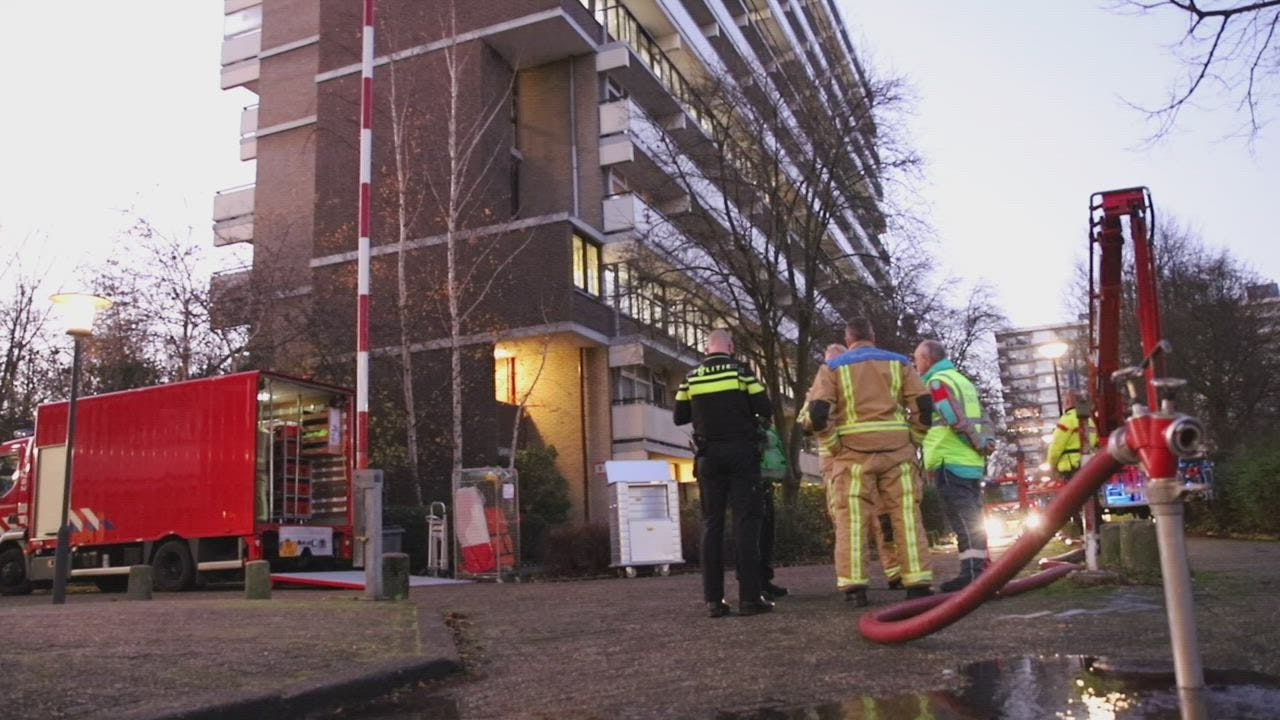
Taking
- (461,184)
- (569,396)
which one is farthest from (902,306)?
(461,184)

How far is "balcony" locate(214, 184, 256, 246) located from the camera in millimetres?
33438

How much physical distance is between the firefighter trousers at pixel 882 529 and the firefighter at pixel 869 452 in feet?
0.13

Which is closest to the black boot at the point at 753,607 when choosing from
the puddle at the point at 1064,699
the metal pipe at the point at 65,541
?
the puddle at the point at 1064,699

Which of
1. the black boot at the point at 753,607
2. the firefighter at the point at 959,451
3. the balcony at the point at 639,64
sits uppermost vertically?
the balcony at the point at 639,64

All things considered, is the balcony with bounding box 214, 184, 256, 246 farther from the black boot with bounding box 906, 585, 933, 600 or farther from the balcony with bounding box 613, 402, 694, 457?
the black boot with bounding box 906, 585, 933, 600

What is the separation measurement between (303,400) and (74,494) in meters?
4.23

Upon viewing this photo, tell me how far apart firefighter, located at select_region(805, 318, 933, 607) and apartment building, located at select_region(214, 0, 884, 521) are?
15.0 m

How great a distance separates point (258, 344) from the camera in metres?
23.5

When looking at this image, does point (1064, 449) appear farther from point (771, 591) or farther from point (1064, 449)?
point (771, 591)

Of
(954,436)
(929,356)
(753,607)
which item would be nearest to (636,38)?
(929,356)

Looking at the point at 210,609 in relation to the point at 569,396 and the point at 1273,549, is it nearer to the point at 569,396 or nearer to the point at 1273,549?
the point at 1273,549

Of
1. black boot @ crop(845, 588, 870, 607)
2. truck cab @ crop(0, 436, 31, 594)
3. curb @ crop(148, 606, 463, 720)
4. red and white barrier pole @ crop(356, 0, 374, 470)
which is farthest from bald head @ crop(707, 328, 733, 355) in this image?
truck cab @ crop(0, 436, 31, 594)

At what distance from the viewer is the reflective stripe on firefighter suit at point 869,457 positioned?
22.0ft

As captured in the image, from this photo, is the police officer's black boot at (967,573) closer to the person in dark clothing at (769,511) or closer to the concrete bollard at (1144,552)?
the concrete bollard at (1144,552)
